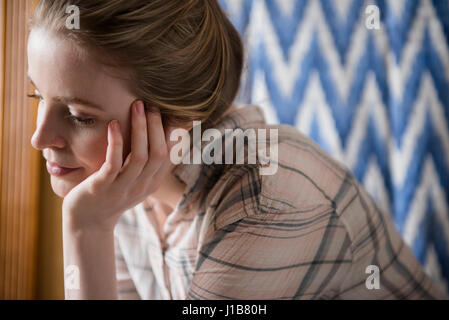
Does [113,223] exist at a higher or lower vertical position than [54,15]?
lower

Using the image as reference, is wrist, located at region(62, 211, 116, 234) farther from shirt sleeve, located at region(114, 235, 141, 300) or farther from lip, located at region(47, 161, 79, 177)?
shirt sleeve, located at region(114, 235, 141, 300)

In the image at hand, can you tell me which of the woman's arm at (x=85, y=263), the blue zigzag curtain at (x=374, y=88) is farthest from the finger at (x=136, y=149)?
the blue zigzag curtain at (x=374, y=88)

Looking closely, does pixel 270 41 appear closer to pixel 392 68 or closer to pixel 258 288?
pixel 392 68

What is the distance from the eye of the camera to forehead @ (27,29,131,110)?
0.61 metres

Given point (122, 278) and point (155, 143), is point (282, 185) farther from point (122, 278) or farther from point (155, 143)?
point (122, 278)

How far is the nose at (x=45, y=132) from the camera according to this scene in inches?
25.5

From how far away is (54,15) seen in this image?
62 centimetres

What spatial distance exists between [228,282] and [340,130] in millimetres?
477

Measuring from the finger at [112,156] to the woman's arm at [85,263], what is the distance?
→ 11cm

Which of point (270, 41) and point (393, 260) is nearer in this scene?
point (393, 260)

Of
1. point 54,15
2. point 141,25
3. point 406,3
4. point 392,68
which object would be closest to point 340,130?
point 392,68

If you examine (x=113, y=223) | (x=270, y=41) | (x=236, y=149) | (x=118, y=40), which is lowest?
(x=113, y=223)

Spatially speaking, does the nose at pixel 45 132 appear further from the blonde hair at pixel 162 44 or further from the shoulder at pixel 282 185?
the shoulder at pixel 282 185
